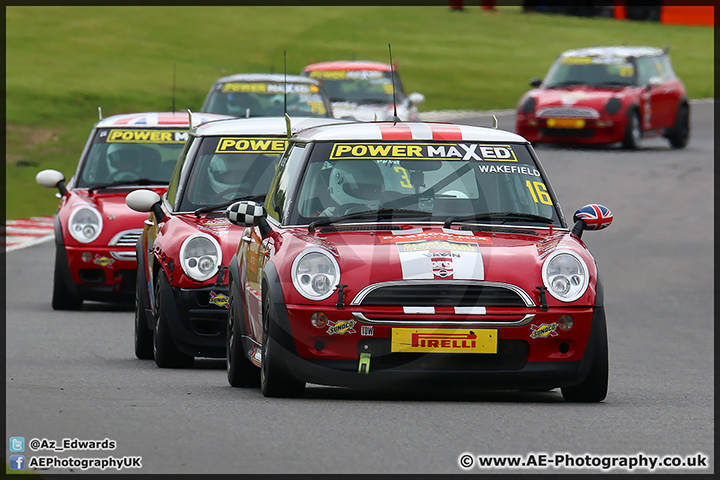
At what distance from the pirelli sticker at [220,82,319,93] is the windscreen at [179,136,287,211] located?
32.6 ft

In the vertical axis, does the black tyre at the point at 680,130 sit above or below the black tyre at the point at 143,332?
above

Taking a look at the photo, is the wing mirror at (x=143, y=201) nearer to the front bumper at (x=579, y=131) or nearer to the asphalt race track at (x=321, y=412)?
the asphalt race track at (x=321, y=412)

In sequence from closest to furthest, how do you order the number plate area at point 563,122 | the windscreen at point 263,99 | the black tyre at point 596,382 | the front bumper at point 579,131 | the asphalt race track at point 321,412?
the asphalt race track at point 321,412 → the black tyre at point 596,382 → the windscreen at point 263,99 → the number plate area at point 563,122 → the front bumper at point 579,131

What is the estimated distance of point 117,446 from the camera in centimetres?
631

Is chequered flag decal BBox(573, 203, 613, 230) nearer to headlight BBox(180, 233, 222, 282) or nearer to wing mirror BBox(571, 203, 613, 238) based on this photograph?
wing mirror BBox(571, 203, 613, 238)

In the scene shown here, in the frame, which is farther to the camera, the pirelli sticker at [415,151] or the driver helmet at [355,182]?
the pirelli sticker at [415,151]

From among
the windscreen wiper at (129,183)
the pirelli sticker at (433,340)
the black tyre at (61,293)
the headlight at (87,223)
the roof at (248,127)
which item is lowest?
the black tyre at (61,293)

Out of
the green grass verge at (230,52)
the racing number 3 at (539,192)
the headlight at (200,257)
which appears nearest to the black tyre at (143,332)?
the headlight at (200,257)

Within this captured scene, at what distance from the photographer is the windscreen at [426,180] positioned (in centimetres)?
841

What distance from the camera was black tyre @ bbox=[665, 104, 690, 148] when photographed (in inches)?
1074

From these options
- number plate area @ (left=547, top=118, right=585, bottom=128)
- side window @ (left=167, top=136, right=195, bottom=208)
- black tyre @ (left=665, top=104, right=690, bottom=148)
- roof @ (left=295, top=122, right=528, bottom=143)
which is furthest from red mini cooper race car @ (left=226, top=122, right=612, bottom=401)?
black tyre @ (left=665, top=104, right=690, bottom=148)

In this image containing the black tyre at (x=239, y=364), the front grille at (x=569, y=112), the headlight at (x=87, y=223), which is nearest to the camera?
the black tyre at (x=239, y=364)

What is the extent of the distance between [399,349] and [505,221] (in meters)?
1.17

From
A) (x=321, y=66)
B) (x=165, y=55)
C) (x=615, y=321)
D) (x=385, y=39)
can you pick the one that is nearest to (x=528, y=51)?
(x=385, y=39)
